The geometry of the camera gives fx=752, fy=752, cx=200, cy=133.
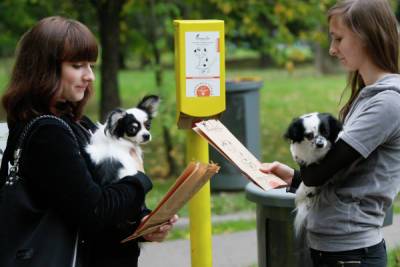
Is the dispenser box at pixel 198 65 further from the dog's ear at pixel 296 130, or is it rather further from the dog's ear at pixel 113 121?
the dog's ear at pixel 296 130

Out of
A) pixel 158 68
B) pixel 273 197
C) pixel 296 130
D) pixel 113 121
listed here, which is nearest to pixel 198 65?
pixel 273 197

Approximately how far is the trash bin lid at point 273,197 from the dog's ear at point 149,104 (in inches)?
47.0

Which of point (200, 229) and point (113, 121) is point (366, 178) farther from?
point (200, 229)

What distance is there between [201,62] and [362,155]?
155 centimetres

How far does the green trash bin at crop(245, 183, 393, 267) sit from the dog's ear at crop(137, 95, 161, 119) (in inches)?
50.5

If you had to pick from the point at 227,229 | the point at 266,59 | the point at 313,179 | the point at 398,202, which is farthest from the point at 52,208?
the point at 266,59

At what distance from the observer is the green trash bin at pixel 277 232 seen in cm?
430

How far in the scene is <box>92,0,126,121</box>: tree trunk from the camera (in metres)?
10.4

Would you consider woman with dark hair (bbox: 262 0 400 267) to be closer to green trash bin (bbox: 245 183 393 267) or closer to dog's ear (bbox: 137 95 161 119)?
dog's ear (bbox: 137 95 161 119)

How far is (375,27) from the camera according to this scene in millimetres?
2822

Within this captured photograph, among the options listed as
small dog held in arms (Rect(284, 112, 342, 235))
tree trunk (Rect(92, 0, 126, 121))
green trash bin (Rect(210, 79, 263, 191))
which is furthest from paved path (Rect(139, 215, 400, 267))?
tree trunk (Rect(92, 0, 126, 121))

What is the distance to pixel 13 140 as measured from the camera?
2703 mm

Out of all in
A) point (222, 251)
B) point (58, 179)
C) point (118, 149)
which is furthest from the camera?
point (222, 251)

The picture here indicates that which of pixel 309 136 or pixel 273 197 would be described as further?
pixel 273 197
